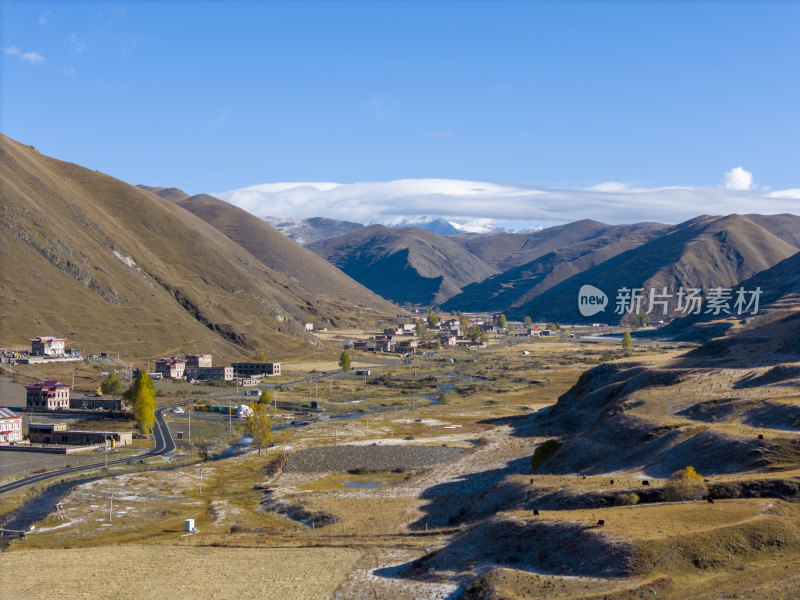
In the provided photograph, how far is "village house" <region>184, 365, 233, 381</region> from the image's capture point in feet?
615

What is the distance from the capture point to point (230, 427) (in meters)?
123

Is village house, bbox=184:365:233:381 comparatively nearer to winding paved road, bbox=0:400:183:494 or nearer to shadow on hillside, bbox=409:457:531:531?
winding paved road, bbox=0:400:183:494

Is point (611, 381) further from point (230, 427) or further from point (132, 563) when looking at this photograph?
point (132, 563)

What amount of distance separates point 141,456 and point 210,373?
294 feet

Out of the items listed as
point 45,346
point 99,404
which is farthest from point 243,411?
point 45,346

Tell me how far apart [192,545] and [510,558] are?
83.9 feet

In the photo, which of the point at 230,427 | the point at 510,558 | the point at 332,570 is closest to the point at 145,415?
the point at 230,427

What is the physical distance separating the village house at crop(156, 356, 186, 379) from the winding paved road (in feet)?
139

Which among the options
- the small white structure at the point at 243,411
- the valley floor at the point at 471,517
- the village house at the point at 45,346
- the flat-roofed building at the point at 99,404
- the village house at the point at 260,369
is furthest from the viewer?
the village house at the point at 260,369

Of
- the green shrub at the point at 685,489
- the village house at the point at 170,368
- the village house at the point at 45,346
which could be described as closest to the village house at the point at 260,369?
the village house at the point at 170,368

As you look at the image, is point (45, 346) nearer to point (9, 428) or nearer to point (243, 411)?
point (243, 411)

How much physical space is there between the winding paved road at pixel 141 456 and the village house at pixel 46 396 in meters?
17.2

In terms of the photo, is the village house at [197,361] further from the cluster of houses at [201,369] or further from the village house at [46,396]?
the village house at [46,396]

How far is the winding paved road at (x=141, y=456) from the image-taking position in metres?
83.6
